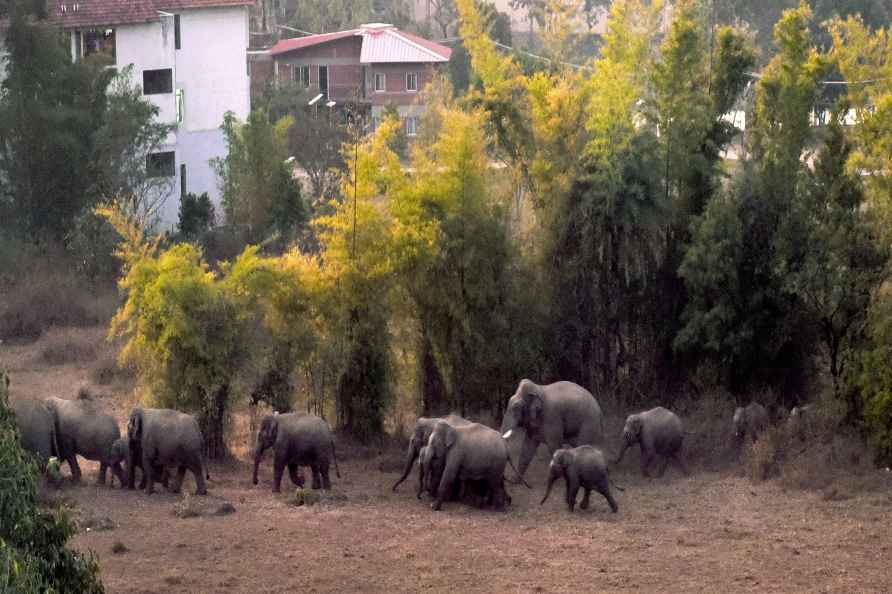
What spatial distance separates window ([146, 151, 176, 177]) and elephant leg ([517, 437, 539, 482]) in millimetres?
17924

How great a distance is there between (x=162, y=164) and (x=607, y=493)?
72.9 ft

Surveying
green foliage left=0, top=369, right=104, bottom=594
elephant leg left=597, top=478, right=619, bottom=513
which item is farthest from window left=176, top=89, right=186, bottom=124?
green foliage left=0, top=369, right=104, bottom=594

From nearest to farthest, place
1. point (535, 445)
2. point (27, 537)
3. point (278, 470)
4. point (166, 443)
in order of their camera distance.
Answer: point (27, 537) < point (166, 443) < point (278, 470) < point (535, 445)

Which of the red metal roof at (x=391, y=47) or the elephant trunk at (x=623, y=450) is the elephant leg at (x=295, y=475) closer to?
the elephant trunk at (x=623, y=450)

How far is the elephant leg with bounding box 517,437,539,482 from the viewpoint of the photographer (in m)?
16.7

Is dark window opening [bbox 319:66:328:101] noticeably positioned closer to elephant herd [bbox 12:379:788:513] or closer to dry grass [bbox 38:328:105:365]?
dry grass [bbox 38:328:105:365]

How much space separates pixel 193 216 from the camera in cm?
3194

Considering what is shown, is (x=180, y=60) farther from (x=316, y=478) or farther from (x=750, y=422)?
(x=750, y=422)

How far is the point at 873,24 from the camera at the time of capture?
47750 mm

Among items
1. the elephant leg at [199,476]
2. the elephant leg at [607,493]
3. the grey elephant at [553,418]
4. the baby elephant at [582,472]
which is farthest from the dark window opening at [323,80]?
the elephant leg at [607,493]

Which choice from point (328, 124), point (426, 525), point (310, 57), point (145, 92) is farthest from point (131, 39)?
point (426, 525)

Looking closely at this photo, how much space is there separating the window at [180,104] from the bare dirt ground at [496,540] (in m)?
20.2

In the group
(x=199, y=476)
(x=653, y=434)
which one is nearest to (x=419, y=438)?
(x=199, y=476)

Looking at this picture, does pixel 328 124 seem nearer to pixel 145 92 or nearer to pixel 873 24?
pixel 145 92
